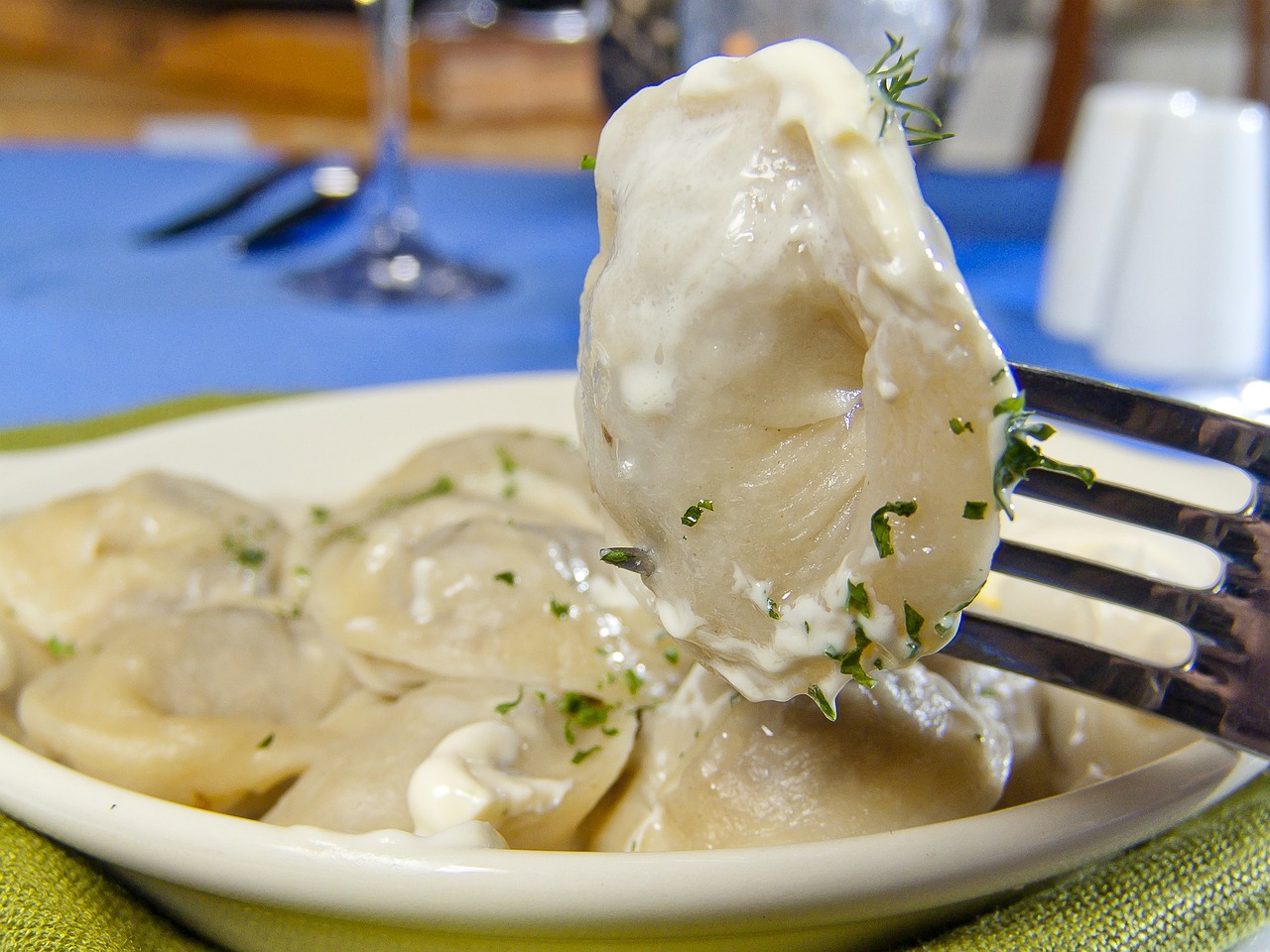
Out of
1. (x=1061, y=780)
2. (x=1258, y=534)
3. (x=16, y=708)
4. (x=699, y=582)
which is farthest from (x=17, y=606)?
(x=1258, y=534)

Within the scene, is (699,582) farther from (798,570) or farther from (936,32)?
(936,32)

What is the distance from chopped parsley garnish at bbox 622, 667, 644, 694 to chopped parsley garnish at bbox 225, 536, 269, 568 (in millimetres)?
452

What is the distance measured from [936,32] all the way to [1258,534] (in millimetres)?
2039

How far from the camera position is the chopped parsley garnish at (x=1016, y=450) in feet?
2.31

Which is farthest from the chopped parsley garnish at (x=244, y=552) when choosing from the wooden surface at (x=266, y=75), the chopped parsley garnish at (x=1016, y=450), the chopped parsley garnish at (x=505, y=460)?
the wooden surface at (x=266, y=75)

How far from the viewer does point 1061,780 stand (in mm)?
1122

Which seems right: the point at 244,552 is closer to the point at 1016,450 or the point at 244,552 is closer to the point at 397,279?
the point at 1016,450

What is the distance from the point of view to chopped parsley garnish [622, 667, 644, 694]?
1.14m

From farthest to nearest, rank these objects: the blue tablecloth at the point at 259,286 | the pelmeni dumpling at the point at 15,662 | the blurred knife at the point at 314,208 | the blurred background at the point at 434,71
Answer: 1. the blurred background at the point at 434,71
2. the blurred knife at the point at 314,208
3. the blue tablecloth at the point at 259,286
4. the pelmeni dumpling at the point at 15,662

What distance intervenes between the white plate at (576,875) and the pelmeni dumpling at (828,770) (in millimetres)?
93

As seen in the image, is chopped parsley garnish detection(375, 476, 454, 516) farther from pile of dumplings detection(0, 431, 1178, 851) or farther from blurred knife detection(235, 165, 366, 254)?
blurred knife detection(235, 165, 366, 254)

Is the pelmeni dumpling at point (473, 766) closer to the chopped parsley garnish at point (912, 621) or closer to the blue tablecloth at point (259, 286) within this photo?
the chopped parsley garnish at point (912, 621)

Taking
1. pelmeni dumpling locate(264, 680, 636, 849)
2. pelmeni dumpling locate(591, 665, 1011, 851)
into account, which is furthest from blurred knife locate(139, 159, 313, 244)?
pelmeni dumpling locate(591, 665, 1011, 851)

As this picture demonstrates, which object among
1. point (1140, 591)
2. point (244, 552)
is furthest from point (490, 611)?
point (1140, 591)
